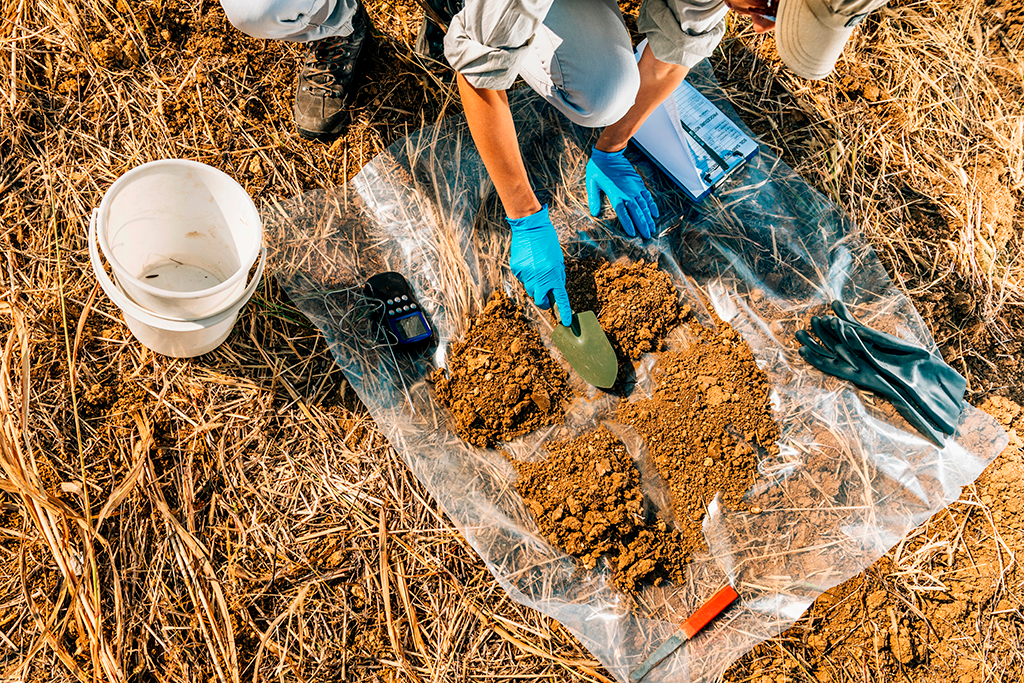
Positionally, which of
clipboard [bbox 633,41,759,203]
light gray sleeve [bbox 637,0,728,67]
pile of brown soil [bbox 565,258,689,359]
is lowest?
pile of brown soil [bbox 565,258,689,359]

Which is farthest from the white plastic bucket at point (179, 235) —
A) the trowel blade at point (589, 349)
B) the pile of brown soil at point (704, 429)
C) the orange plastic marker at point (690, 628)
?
the orange plastic marker at point (690, 628)

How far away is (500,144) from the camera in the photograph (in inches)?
59.1

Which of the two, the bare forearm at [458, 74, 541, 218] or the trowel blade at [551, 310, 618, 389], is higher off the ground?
the bare forearm at [458, 74, 541, 218]

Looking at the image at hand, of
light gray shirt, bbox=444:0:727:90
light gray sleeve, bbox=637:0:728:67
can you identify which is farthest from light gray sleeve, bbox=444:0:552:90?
light gray sleeve, bbox=637:0:728:67

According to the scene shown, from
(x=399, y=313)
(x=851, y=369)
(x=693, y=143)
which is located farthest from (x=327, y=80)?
(x=851, y=369)

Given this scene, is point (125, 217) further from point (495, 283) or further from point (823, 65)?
point (823, 65)

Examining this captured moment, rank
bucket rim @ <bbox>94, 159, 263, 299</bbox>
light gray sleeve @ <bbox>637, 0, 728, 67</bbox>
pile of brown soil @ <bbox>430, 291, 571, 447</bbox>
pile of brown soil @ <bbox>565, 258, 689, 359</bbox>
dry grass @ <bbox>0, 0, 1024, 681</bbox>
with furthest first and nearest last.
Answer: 1. pile of brown soil @ <bbox>565, 258, 689, 359</bbox>
2. pile of brown soil @ <bbox>430, 291, 571, 447</bbox>
3. dry grass @ <bbox>0, 0, 1024, 681</bbox>
4. light gray sleeve @ <bbox>637, 0, 728, 67</bbox>
5. bucket rim @ <bbox>94, 159, 263, 299</bbox>

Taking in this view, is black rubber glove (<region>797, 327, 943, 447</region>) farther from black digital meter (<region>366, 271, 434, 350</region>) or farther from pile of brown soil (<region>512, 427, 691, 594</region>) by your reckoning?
black digital meter (<region>366, 271, 434, 350</region>)

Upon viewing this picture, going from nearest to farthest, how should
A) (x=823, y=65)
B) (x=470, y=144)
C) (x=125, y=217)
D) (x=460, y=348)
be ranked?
(x=823, y=65) → (x=125, y=217) → (x=460, y=348) → (x=470, y=144)

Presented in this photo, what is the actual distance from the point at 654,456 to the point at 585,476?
0.73 feet

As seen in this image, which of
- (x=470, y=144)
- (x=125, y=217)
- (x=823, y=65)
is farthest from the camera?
(x=470, y=144)

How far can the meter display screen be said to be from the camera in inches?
63.5

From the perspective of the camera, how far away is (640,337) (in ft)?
5.65

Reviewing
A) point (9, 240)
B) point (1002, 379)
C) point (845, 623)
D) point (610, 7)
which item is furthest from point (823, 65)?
point (9, 240)
